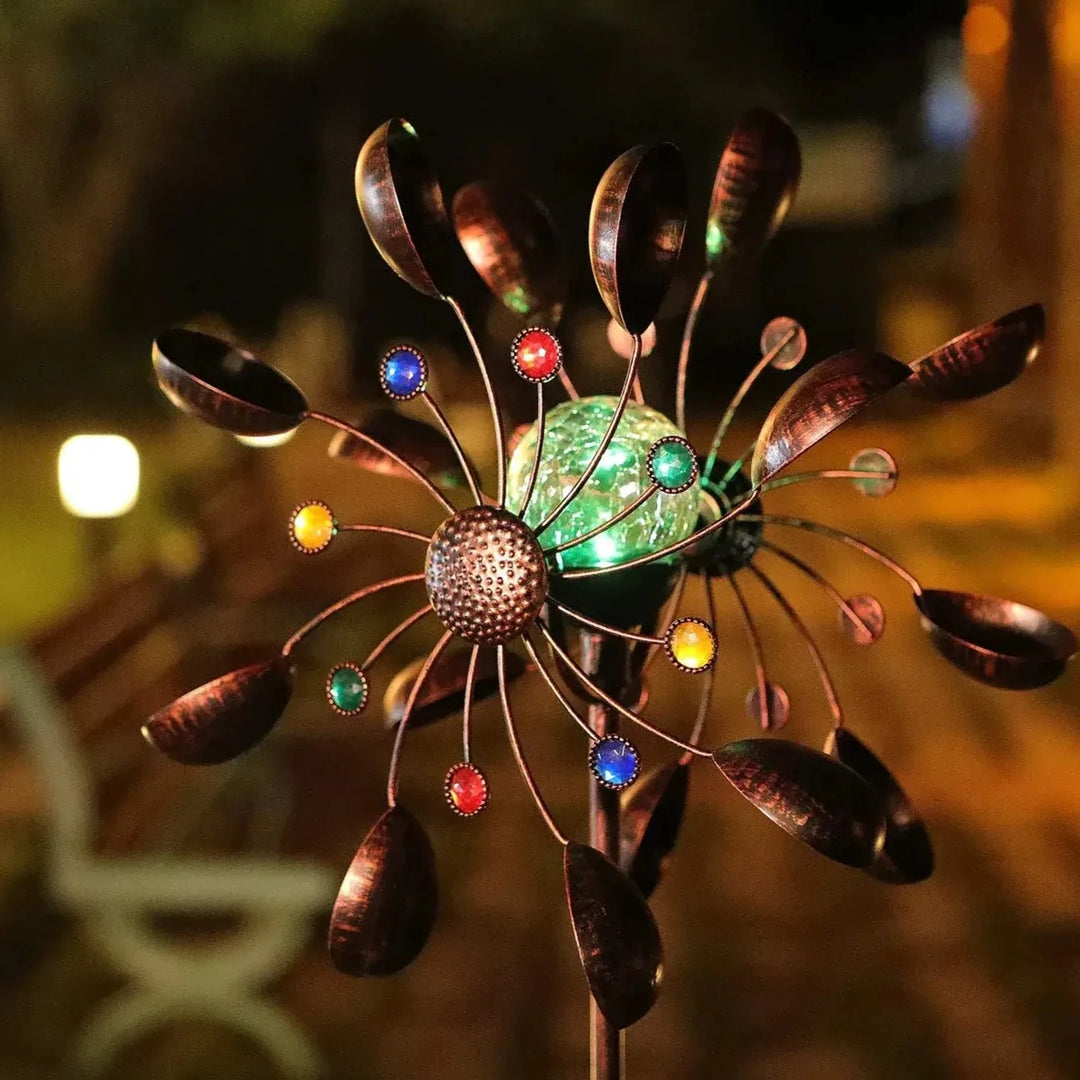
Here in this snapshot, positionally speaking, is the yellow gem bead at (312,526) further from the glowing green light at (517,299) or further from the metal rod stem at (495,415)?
the glowing green light at (517,299)

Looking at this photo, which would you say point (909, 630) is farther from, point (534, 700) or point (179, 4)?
point (179, 4)

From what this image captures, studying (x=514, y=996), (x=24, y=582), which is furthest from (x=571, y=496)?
(x=24, y=582)

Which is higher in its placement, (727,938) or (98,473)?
(727,938)

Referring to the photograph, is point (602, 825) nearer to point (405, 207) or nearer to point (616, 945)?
point (616, 945)

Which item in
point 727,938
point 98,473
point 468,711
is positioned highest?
point 468,711

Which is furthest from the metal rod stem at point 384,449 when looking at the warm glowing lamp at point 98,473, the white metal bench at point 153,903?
the warm glowing lamp at point 98,473

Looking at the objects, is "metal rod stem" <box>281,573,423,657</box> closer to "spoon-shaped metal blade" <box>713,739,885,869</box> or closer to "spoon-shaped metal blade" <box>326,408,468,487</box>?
"spoon-shaped metal blade" <box>326,408,468,487</box>

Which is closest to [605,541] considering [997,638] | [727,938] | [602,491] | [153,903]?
[602,491]
